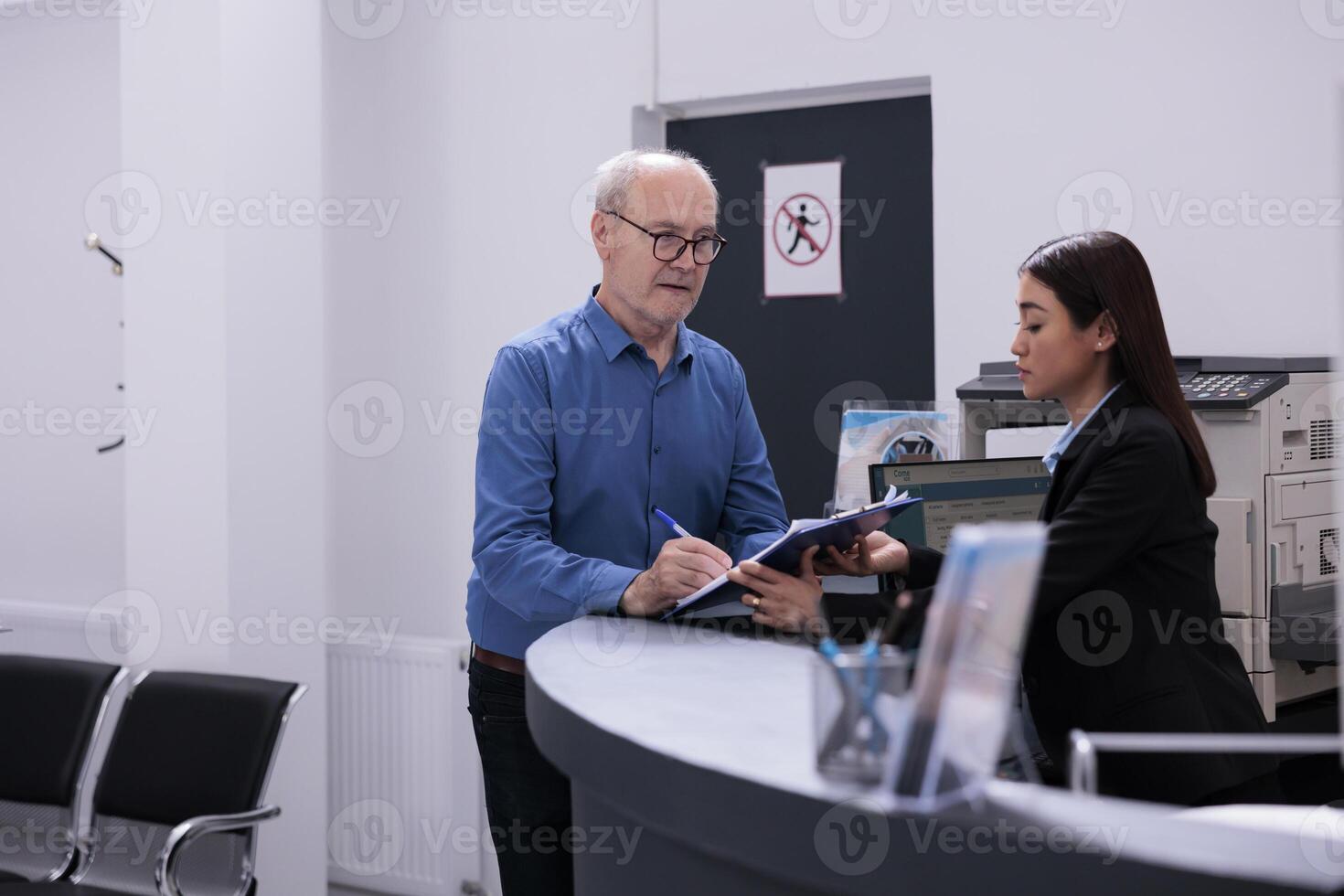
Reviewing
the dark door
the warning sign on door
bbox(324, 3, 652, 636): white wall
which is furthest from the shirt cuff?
bbox(324, 3, 652, 636): white wall

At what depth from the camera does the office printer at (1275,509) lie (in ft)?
8.05

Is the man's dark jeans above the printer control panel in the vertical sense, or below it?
below

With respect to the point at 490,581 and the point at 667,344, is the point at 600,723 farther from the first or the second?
the point at 667,344

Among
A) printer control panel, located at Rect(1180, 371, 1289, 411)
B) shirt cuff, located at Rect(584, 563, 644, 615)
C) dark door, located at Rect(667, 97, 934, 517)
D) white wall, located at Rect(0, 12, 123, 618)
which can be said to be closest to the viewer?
shirt cuff, located at Rect(584, 563, 644, 615)

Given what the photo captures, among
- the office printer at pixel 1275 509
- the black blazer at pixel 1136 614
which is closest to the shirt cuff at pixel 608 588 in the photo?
the black blazer at pixel 1136 614

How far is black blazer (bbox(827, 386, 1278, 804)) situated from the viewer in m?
1.66

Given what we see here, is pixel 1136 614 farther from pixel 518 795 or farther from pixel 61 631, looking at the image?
pixel 61 631

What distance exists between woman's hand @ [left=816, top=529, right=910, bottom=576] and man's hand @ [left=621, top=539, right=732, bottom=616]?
187 mm

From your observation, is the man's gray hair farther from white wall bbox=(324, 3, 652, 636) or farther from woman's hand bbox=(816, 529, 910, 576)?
white wall bbox=(324, 3, 652, 636)

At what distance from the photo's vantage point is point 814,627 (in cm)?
176

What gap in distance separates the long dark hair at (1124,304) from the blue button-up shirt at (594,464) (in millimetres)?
623

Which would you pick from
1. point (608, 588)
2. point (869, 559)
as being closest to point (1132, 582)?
point (869, 559)

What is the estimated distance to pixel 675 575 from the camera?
5.74ft

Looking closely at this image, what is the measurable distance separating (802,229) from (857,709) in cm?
285
